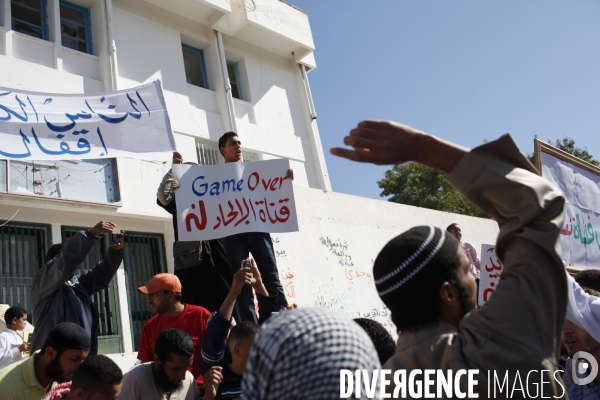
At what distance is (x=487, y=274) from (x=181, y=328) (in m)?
3.76

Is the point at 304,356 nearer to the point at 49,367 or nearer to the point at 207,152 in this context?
the point at 49,367

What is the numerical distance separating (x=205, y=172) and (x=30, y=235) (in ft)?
13.8

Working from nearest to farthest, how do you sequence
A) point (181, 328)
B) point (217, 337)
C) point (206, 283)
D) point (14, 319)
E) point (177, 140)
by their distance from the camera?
point (217, 337) → point (181, 328) → point (206, 283) → point (14, 319) → point (177, 140)

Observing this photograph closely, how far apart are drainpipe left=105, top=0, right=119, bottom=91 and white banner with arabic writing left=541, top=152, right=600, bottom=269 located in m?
7.35

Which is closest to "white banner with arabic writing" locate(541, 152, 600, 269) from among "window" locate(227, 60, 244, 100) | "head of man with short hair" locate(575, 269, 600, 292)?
"head of man with short hair" locate(575, 269, 600, 292)

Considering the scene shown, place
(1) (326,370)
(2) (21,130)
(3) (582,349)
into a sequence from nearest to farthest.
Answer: (1) (326,370) < (3) (582,349) < (2) (21,130)

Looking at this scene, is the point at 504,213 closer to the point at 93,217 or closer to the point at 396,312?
the point at 396,312

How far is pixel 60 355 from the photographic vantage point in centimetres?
352

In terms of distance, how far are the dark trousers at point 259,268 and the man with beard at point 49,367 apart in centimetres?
175

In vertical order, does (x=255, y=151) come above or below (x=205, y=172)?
above

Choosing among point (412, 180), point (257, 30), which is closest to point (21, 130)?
point (257, 30)

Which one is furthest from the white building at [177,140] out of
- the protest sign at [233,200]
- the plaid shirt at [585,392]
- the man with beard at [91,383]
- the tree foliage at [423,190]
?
the tree foliage at [423,190]

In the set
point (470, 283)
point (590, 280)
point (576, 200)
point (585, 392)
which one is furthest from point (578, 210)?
point (470, 283)

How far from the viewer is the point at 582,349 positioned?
10.5 feet
